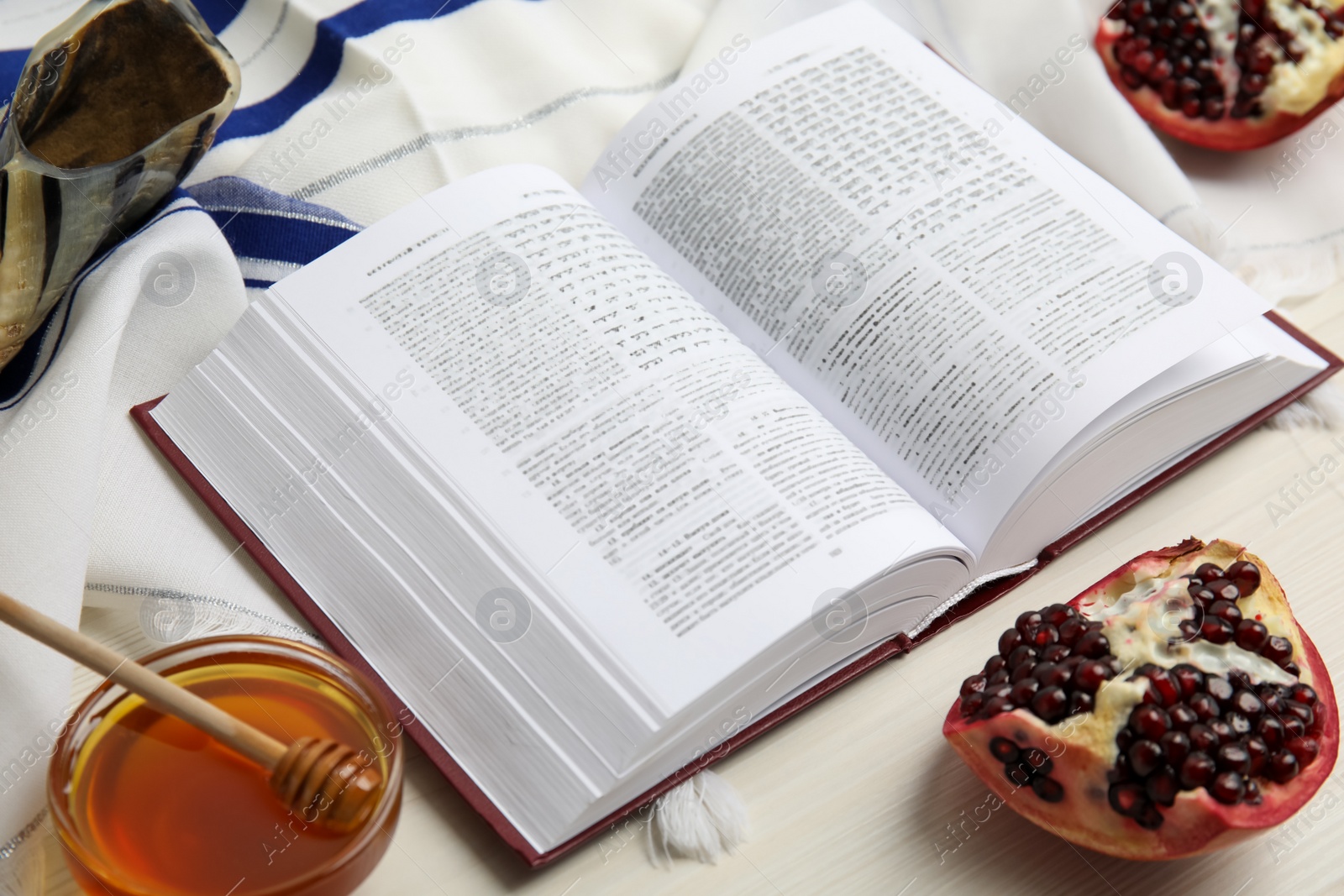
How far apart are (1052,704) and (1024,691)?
2 centimetres

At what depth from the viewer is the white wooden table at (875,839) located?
61cm

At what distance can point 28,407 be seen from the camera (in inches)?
27.7

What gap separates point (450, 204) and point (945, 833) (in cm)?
51

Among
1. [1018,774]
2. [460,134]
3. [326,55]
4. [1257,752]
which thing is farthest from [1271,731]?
[326,55]

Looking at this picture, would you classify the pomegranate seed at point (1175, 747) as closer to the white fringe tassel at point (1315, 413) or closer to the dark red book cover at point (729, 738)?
the dark red book cover at point (729, 738)

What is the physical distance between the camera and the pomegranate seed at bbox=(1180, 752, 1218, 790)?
0.52m

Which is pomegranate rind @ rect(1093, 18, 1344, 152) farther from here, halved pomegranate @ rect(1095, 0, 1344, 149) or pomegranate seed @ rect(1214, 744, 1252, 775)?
pomegranate seed @ rect(1214, 744, 1252, 775)

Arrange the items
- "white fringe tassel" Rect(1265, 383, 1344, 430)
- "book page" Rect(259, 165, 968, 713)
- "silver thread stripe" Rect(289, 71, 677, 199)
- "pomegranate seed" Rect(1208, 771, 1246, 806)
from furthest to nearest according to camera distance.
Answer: "silver thread stripe" Rect(289, 71, 677, 199), "white fringe tassel" Rect(1265, 383, 1344, 430), "book page" Rect(259, 165, 968, 713), "pomegranate seed" Rect(1208, 771, 1246, 806)

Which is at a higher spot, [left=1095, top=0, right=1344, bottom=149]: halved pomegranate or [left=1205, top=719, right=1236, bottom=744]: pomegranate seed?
[left=1095, top=0, right=1344, bottom=149]: halved pomegranate

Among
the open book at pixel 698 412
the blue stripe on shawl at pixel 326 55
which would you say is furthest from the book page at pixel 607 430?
the blue stripe on shawl at pixel 326 55

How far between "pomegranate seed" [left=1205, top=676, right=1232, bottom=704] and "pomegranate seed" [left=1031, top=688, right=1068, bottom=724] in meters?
0.07

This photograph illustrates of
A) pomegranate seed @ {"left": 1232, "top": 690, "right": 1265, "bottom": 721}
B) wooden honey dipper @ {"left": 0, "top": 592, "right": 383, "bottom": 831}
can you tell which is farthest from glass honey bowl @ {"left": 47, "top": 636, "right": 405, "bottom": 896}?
pomegranate seed @ {"left": 1232, "top": 690, "right": 1265, "bottom": 721}

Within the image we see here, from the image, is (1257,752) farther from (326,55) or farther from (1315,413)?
(326,55)

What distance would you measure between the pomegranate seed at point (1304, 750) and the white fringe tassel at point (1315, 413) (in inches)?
12.3
